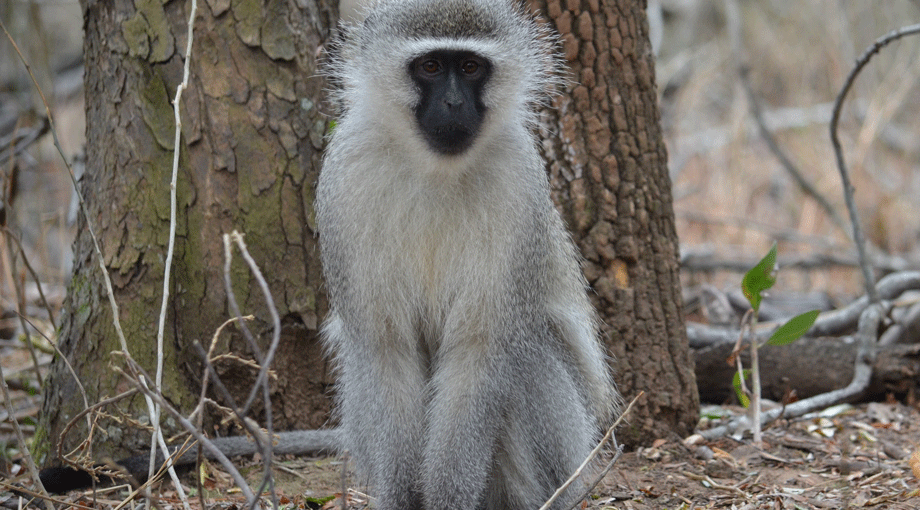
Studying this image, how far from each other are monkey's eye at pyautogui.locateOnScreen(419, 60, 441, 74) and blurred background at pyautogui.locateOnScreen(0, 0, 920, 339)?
330cm

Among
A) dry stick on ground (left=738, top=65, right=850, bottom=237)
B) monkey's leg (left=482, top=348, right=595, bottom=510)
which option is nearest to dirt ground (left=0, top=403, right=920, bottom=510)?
monkey's leg (left=482, top=348, right=595, bottom=510)

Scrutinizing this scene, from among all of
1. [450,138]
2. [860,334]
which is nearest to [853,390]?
[860,334]

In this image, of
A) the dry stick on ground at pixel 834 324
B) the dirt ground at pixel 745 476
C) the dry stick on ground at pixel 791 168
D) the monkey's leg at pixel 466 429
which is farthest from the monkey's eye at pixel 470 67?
the dry stick on ground at pixel 791 168

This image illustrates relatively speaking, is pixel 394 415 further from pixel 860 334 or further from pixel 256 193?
pixel 860 334

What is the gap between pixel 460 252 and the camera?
117 inches

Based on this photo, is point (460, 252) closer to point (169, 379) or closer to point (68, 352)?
point (169, 379)

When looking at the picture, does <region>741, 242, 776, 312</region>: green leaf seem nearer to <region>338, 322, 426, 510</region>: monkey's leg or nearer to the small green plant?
the small green plant

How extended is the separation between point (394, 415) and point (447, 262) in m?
0.64

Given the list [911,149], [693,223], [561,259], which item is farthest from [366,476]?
[911,149]

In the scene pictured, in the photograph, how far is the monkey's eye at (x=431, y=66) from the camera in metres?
Result: 2.87

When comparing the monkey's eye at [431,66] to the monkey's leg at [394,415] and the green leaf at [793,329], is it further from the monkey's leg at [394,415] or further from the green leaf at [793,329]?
the green leaf at [793,329]

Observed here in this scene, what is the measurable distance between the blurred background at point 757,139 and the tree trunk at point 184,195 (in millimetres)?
1752

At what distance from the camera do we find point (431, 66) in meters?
2.88

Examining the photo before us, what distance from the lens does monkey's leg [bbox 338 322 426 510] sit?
3037 mm
